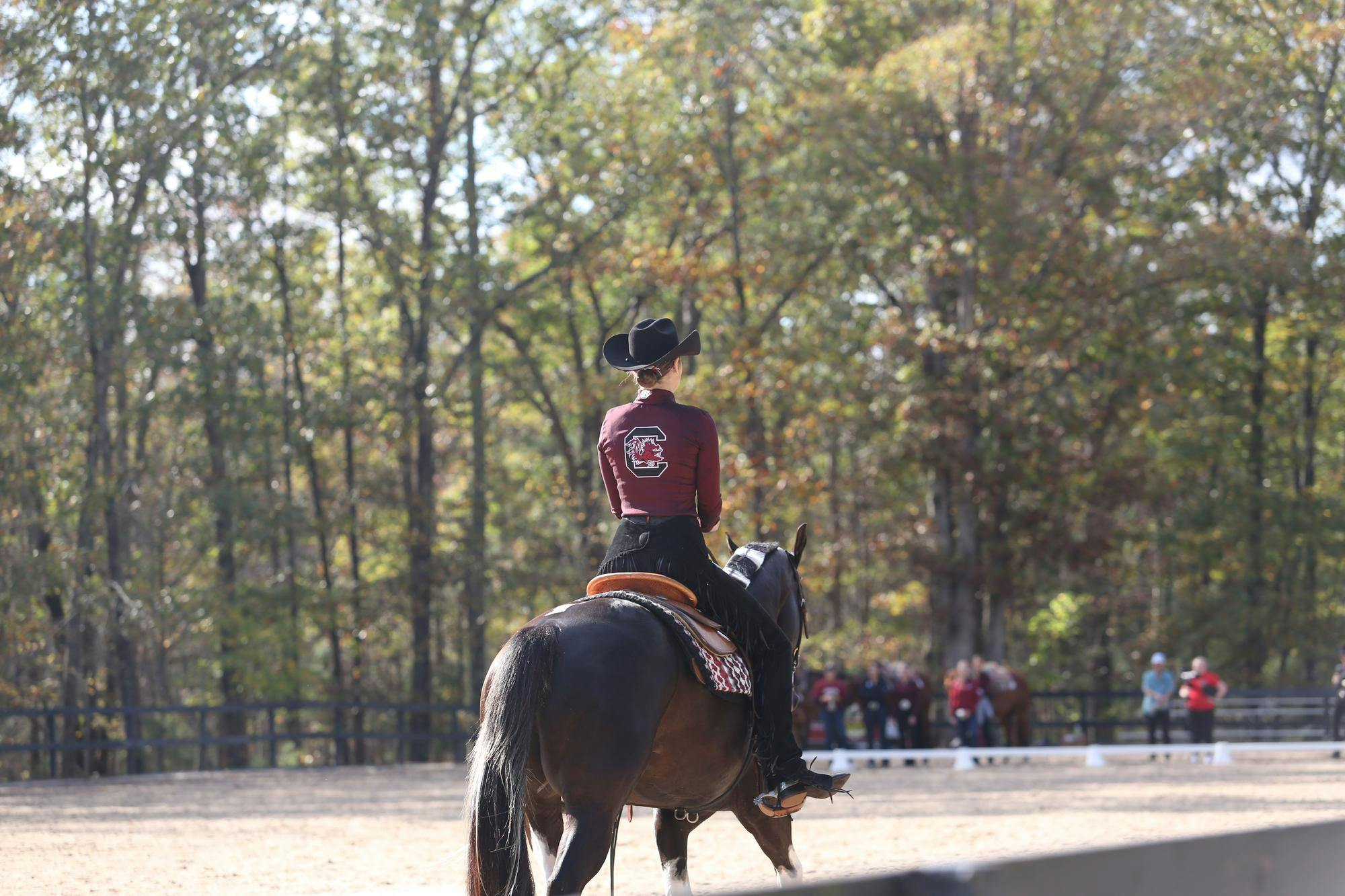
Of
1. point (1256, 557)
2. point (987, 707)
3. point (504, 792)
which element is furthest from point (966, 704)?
point (504, 792)

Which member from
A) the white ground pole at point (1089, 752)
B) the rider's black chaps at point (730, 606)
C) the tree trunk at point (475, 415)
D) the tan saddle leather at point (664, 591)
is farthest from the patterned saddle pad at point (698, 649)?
the tree trunk at point (475, 415)

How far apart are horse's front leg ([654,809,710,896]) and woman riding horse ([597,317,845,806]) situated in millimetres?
614

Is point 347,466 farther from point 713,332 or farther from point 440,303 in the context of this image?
point 713,332

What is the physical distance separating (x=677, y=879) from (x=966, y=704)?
16339mm

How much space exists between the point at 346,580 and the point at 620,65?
574 inches

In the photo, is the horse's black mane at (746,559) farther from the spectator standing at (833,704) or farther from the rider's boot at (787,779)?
the spectator standing at (833,704)

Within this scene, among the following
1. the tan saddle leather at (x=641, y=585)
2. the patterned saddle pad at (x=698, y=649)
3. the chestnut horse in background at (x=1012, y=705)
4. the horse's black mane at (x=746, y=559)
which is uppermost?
the horse's black mane at (x=746, y=559)

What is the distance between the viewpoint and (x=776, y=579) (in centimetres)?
692

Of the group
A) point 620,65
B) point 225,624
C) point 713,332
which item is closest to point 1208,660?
point 713,332

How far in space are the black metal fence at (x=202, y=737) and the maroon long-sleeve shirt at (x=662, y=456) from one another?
30.9 ft

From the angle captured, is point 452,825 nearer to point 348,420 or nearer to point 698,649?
point 698,649

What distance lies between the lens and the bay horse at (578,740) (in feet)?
16.8

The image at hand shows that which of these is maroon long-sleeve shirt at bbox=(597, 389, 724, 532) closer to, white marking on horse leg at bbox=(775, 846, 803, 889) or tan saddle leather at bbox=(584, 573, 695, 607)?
tan saddle leather at bbox=(584, 573, 695, 607)

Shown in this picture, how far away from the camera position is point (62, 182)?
2133 centimetres
